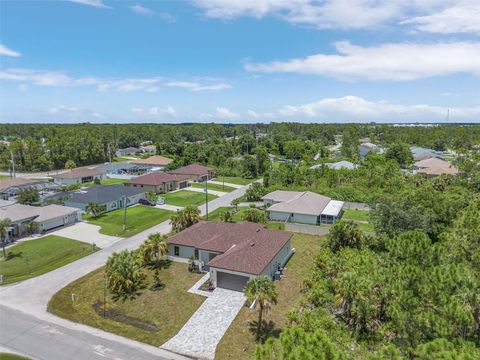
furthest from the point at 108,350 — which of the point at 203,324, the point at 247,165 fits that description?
the point at 247,165

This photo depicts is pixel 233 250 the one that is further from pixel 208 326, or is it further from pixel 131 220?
pixel 131 220

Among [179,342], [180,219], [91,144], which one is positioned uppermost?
→ [91,144]

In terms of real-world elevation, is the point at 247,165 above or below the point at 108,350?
above

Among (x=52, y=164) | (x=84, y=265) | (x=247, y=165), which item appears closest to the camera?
(x=84, y=265)

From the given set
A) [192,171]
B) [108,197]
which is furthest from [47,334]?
[192,171]

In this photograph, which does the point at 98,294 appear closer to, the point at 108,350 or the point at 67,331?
the point at 67,331
